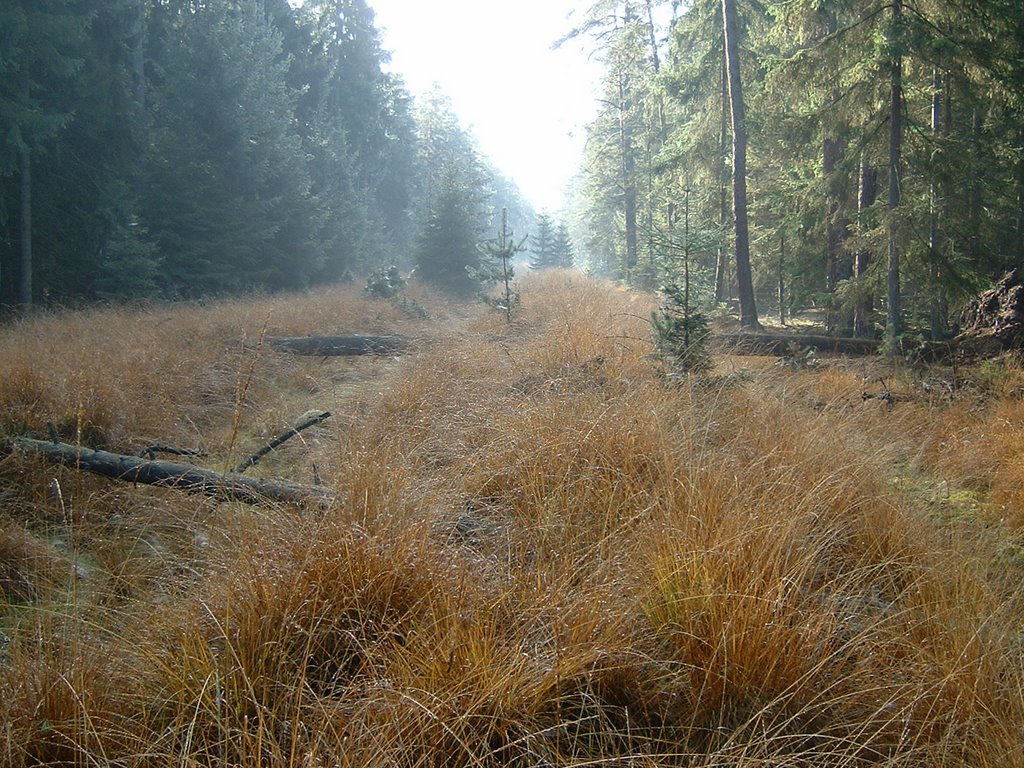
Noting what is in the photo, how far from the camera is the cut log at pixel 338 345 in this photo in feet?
33.9

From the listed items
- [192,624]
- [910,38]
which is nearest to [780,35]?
[910,38]

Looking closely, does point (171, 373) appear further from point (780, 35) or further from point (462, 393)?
point (780, 35)

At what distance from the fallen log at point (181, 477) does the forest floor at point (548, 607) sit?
118 millimetres

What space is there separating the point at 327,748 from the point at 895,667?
5.66 ft

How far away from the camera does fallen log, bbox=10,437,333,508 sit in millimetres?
3102

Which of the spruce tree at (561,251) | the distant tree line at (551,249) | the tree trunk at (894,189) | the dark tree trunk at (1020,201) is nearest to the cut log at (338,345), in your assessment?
the tree trunk at (894,189)

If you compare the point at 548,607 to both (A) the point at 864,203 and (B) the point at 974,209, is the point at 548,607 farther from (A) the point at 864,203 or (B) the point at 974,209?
(B) the point at 974,209

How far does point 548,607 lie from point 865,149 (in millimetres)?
10533

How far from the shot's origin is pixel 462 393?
5.62 m

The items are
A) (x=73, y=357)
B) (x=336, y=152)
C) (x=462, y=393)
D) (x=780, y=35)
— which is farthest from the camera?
(x=336, y=152)

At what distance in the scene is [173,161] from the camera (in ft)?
59.0

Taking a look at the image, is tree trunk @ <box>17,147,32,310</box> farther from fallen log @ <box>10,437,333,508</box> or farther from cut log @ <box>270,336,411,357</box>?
fallen log @ <box>10,437,333,508</box>

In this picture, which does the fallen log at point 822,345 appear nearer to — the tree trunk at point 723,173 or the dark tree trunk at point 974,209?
the dark tree trunk at point 974,209

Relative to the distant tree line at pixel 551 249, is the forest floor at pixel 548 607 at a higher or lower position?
lower
